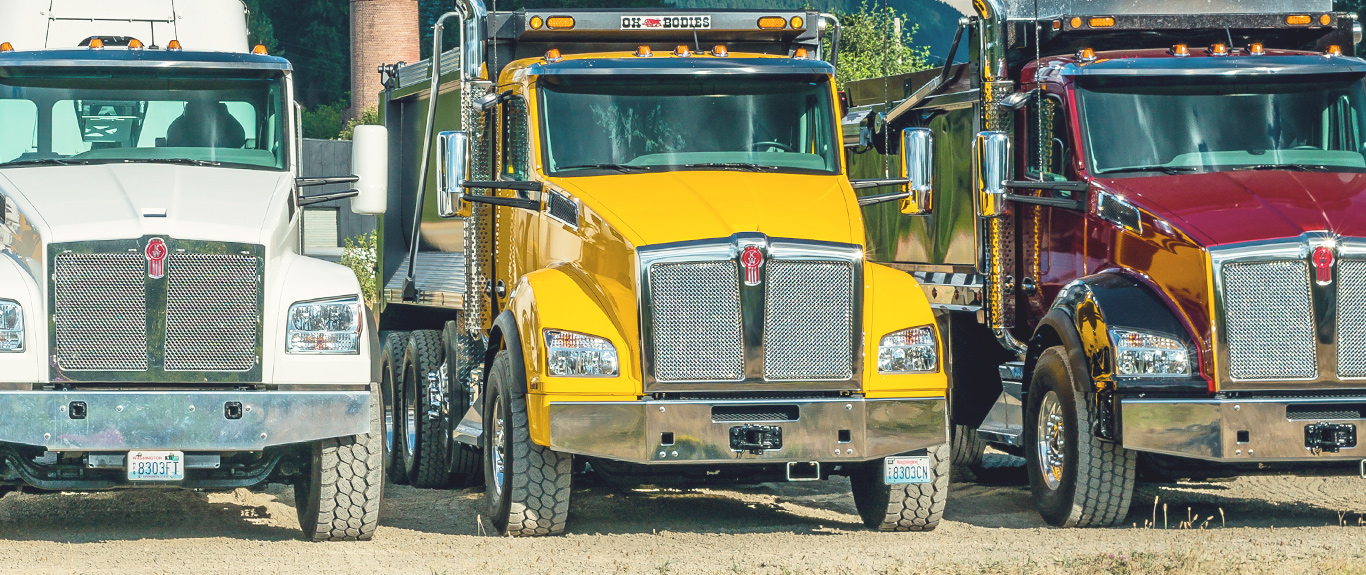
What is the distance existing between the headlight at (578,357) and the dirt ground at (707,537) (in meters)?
0.94

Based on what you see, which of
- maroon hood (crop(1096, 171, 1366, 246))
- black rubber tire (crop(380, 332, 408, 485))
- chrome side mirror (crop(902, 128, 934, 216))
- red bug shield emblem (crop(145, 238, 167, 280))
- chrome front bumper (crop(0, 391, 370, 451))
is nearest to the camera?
chrome front bumper (crop(0, 391, 370, 451))

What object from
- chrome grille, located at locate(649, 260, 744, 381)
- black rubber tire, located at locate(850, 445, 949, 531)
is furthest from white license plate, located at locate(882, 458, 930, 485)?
chrome grille, located at locate(649, 260, 744, 381)

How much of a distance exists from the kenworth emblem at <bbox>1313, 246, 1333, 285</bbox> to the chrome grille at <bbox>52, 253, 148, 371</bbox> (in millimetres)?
6142

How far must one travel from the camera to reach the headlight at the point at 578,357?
9609mm

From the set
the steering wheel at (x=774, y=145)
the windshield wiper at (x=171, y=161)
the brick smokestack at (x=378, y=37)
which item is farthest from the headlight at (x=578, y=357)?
the brick smokestack at (x=378, y=37)

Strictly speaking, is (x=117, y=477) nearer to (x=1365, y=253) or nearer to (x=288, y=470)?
(x=288, y=470)

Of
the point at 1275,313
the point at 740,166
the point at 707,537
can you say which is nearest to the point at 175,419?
the point at 707,537

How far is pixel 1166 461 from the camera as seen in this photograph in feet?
34.3

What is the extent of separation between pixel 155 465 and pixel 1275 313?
5920 mm

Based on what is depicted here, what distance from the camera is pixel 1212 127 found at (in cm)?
1118

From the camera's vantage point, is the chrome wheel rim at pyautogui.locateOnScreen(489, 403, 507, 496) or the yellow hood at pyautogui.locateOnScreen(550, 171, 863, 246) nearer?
the yellow hood at pyautogui.locateOnScreen(550, 171, 863, 246)

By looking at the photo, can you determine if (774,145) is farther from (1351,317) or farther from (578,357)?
(1351,317)

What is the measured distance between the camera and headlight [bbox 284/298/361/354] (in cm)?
938

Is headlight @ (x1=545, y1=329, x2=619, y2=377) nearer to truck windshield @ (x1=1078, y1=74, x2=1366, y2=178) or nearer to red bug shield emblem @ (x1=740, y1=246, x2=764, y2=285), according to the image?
red bug shield emblem @ (x1=740, y1=246, x2=764, y2=285)
